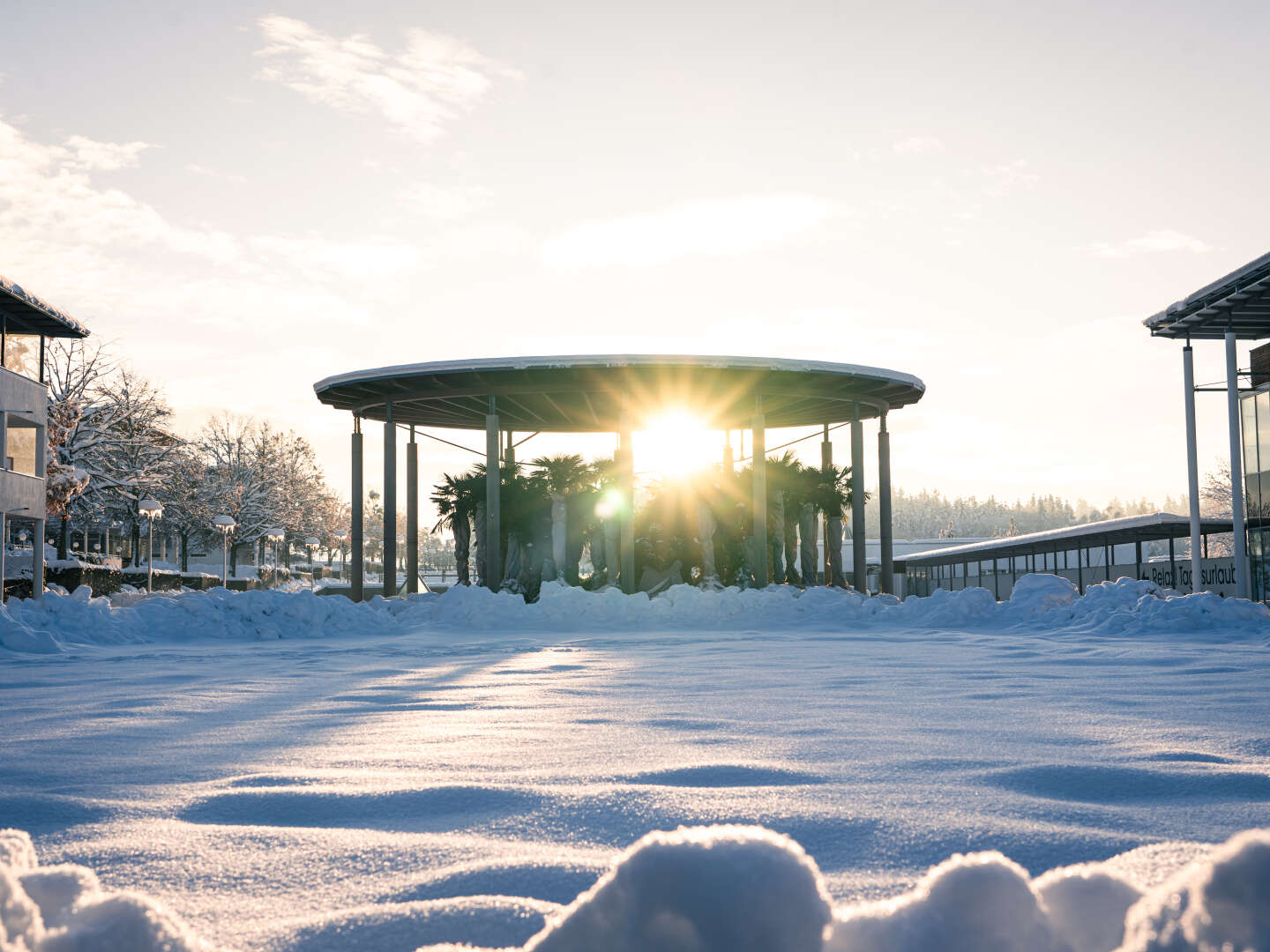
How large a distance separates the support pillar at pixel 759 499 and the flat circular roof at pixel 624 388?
684mm

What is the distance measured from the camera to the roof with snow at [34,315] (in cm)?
2233

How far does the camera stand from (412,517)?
2639 cm

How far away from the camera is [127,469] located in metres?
42.8

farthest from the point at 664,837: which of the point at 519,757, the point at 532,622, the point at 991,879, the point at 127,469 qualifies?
the point at 127,469

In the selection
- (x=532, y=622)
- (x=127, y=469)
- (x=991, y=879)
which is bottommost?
(x=532, y=622)

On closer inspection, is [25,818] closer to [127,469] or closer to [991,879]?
[991,879]

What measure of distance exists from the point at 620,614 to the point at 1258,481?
16.3 meters

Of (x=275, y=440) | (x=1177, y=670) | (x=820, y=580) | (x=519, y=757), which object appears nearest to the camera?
(x=519, y=757)

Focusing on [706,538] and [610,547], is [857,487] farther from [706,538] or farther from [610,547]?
[610,547]

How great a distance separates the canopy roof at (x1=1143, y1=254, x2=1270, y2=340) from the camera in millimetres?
19297

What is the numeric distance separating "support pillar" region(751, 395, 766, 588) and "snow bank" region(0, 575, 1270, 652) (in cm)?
→ 255

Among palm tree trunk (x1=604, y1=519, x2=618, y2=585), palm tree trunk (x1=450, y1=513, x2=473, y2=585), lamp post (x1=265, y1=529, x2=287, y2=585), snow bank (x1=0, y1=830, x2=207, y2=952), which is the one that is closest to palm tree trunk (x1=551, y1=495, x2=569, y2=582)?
palm tree trunk (x1=604, y1=519, x2=618, y2=585)

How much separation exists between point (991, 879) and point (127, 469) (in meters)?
47.5

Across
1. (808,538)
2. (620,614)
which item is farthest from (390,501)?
(808,538)
